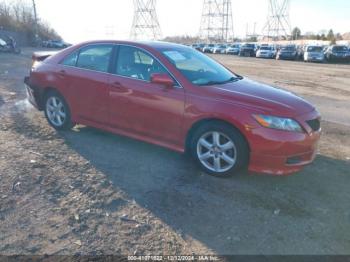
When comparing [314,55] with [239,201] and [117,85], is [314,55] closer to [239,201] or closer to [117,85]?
[117,85]

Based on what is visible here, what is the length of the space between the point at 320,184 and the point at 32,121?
5.15 meters

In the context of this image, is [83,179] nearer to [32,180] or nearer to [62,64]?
[32,180]

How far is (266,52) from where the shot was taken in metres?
43.5

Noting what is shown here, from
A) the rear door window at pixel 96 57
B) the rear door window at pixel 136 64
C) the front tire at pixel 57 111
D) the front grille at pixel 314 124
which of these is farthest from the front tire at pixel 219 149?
the front tire at pixel 57 111

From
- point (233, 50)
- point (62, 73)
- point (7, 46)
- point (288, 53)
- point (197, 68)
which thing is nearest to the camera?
point (197, 68)

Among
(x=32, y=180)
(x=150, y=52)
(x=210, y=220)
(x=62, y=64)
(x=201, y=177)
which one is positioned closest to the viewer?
(x=210, y=220)

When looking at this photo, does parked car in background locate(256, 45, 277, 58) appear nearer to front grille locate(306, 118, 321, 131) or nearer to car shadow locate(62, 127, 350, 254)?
car shadow locate(62, 127, 350, 254)

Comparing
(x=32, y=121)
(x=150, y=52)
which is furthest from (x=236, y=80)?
(x=32, y=121)

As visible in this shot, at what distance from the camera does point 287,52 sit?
39812 mm

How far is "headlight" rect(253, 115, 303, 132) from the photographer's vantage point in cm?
416

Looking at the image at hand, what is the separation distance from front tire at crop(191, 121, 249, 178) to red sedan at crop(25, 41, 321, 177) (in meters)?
0.01

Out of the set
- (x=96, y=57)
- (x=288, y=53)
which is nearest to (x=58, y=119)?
(x=96, y=57)

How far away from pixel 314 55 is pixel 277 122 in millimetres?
35122

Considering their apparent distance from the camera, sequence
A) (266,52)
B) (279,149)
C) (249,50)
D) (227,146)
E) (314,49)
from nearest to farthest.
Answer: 1. (279,149)
2. (227,146)
3. (314,49)
4. (266,52)
5. (249,50)
